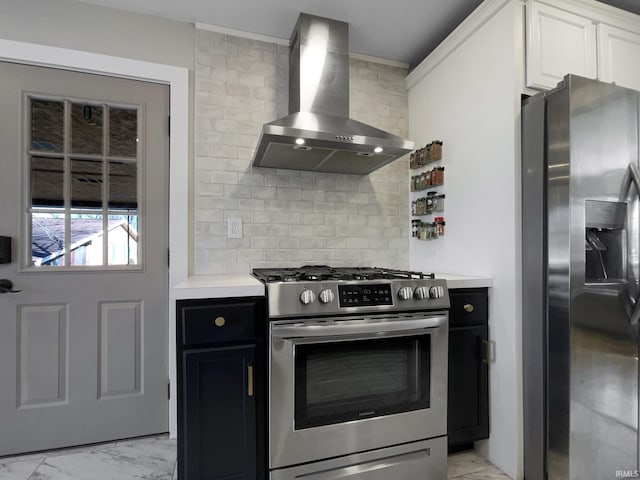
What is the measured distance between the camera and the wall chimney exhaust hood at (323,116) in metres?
1.84

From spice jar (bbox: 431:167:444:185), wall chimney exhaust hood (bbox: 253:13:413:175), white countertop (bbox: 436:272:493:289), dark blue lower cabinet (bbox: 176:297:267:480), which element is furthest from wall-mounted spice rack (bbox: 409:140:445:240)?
dark blue lower cabinet (bbox: 176:297:267:480)

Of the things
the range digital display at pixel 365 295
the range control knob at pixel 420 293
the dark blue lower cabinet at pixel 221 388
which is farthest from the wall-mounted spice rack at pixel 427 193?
the dark blue lower cabinet at pixel 221 388

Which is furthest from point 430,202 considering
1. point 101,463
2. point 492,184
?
point 101,463

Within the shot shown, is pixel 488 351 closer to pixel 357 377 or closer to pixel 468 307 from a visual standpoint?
pixel 468 307

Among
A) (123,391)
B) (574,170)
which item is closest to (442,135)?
(574,170)

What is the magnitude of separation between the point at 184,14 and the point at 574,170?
7.52 ft

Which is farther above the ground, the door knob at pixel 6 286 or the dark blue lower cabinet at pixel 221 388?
the door knob at pixel 6 286

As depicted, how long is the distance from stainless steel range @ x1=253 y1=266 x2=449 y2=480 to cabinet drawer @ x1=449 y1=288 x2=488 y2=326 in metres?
0.14

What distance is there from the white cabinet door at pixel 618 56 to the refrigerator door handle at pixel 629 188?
652 millimetres

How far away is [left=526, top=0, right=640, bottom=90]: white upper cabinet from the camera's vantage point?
1.76m

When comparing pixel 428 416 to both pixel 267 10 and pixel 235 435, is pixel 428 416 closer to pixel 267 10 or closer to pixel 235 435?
pixel 235 435

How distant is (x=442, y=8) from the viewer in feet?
6.84

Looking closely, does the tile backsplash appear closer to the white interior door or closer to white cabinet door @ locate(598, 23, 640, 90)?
the white interior door

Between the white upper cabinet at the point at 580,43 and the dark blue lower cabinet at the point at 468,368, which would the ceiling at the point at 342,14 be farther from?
the dark blue lower cabinet at the point at 468,368
